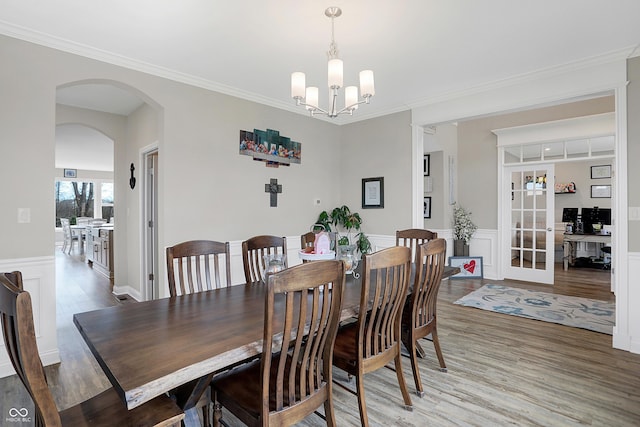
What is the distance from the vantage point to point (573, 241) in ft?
21.8

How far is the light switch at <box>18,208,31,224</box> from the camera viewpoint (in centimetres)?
251

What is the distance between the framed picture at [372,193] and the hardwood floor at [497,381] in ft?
5.77

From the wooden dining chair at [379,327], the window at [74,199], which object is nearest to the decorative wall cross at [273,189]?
the wooden dining chair at [379,327]

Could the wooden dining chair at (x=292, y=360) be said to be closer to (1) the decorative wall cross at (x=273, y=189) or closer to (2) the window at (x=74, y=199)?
(1) the decorative wall cross at (x=273, y=189)

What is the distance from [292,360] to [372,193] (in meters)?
3.58

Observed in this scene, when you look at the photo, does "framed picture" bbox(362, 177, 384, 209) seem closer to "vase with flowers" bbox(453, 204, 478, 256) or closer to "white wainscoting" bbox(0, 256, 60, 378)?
"vase with flowers" bbox(453, 204, 478, 256)

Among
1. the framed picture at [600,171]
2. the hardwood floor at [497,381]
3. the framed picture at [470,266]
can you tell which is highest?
the framed picture at [600,171]

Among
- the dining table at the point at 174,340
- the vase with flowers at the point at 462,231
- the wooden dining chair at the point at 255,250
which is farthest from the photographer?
the vase with flowers at the point at 462,231

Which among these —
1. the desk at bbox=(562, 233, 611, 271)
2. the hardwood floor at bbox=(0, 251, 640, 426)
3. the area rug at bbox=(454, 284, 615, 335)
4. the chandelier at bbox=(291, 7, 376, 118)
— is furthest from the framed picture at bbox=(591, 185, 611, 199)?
the chandelier at bbox=(291, 7, 376, 118)

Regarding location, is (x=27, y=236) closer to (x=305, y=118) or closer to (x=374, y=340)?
(x=374, y=340)

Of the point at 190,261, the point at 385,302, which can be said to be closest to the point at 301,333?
the point at 385,302

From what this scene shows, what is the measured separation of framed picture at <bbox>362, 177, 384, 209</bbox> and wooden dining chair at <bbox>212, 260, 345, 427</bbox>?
3.21m

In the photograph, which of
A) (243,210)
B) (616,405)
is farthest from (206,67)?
(616,405)

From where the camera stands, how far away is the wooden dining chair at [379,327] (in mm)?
1660
